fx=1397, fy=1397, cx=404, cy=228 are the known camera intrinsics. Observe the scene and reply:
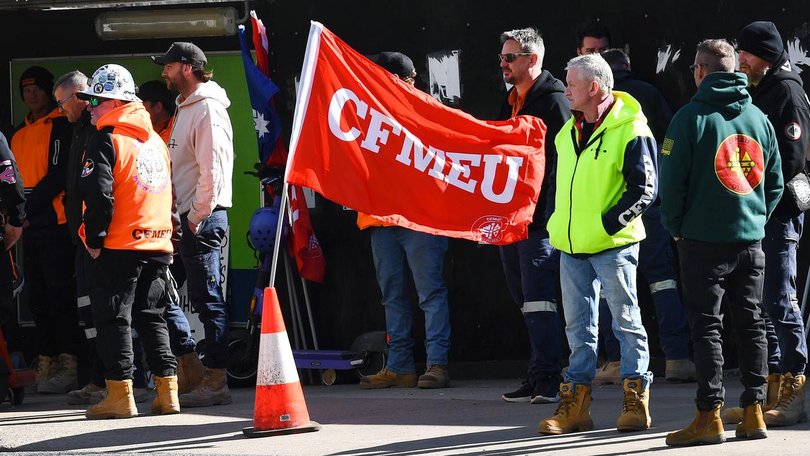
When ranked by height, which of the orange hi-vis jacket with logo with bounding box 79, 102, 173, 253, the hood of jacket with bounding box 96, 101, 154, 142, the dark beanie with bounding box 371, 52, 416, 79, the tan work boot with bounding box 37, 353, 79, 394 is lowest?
the tan work boot with bounding box 37, 353, 79, 394

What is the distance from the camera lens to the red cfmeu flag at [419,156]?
8383mm

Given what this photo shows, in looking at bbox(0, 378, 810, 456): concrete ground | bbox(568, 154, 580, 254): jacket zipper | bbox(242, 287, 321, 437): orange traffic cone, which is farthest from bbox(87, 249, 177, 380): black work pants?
bbox(568, 154, 580, 254): jacket zipper

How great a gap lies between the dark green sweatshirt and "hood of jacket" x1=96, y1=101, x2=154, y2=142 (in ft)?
11.3

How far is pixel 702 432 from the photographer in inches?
269

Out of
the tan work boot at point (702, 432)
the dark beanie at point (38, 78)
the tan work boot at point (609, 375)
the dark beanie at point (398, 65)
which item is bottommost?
the tan work boot at point (702, 432)

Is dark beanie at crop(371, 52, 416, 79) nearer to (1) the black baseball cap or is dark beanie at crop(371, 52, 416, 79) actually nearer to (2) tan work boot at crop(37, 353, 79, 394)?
(1) the black baseball cap

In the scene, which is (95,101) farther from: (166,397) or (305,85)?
(166,397)

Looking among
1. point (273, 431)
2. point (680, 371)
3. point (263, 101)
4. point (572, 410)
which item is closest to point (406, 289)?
point (263, 101)

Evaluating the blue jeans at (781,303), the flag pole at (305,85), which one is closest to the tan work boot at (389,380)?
the flag pole at (305,85)

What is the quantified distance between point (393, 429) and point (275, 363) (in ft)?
2.53

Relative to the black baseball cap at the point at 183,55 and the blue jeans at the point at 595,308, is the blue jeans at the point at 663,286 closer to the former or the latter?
the blue jeans at the point at 595,308

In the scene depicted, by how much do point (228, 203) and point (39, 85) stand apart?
252 cm

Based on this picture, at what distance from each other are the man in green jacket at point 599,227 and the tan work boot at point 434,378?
2379mm

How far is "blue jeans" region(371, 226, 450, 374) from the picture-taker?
9797mm
